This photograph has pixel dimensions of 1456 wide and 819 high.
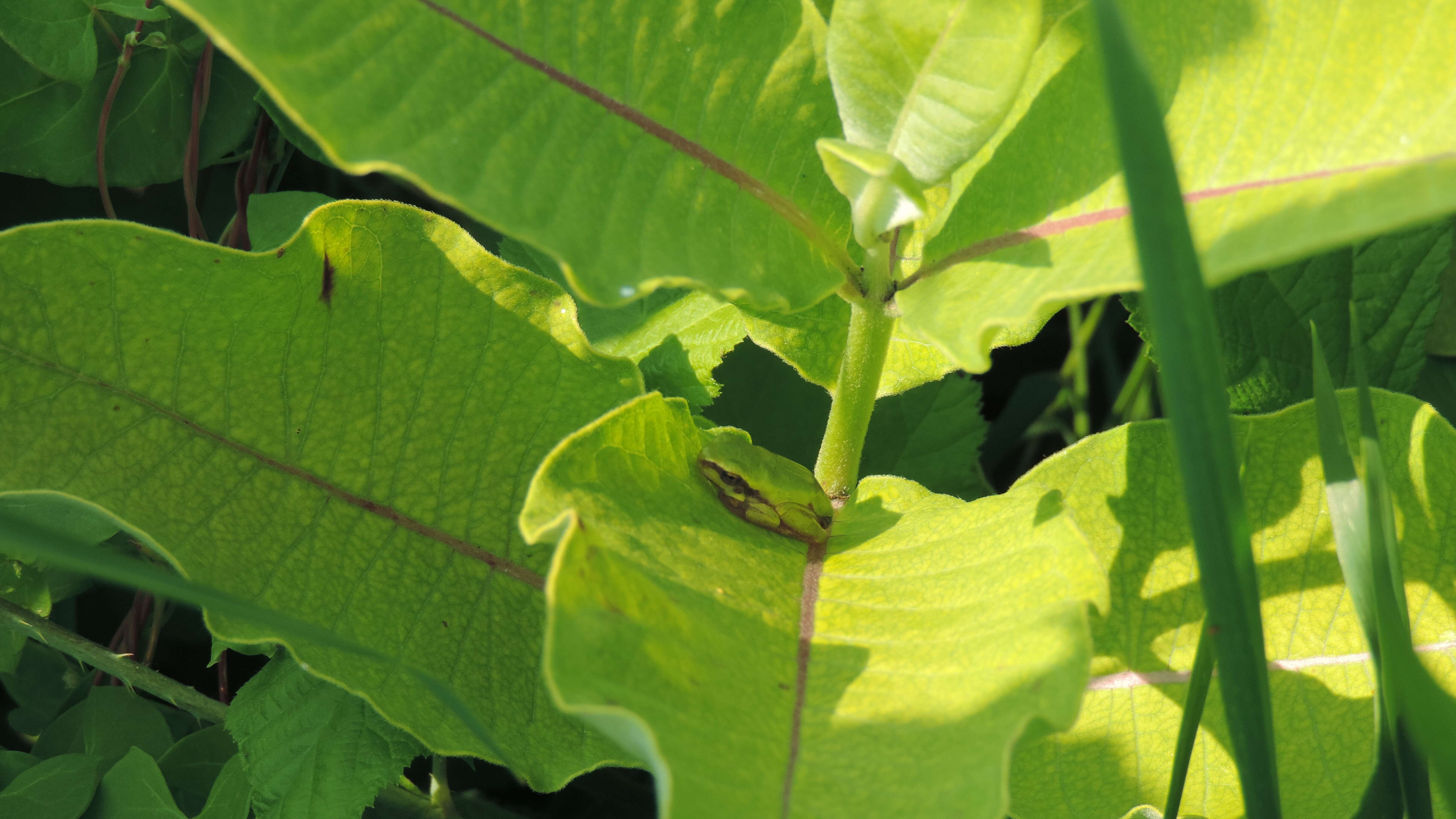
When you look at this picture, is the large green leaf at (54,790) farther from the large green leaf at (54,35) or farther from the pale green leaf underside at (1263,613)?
the pale green leaf underside at (1263,613)

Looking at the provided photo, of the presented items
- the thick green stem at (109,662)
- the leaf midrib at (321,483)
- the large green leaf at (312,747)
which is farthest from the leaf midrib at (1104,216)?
the thick green stem at (109,662)

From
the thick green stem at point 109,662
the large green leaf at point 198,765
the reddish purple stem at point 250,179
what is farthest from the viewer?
the reddish purple stem at point 250,179

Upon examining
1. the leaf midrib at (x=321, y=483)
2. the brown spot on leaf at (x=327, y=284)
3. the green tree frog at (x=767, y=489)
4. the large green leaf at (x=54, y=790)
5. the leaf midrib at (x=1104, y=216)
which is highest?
the leaf midrib at (x=1104, y=216)

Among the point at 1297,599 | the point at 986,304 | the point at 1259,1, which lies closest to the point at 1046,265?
the point at 986,304

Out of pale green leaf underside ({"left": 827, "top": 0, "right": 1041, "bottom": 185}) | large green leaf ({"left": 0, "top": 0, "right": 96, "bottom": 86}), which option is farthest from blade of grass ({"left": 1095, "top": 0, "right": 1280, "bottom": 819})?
large green leaf ({"left": 0, "top": 0, "right": 96, "bottom": 86})

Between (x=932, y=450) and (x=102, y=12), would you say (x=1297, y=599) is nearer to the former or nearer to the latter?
(x=932, y=450)

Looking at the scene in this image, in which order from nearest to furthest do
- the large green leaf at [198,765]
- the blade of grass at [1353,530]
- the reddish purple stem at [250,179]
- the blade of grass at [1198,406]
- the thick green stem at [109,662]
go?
1. the blade of grass at [1198,406]
2. the blade of grass at [1353,530]
3. the thick green stem at [109,662]
4. the large green leaf at [198,765]
5. the reddish purple stem at [250,179]
